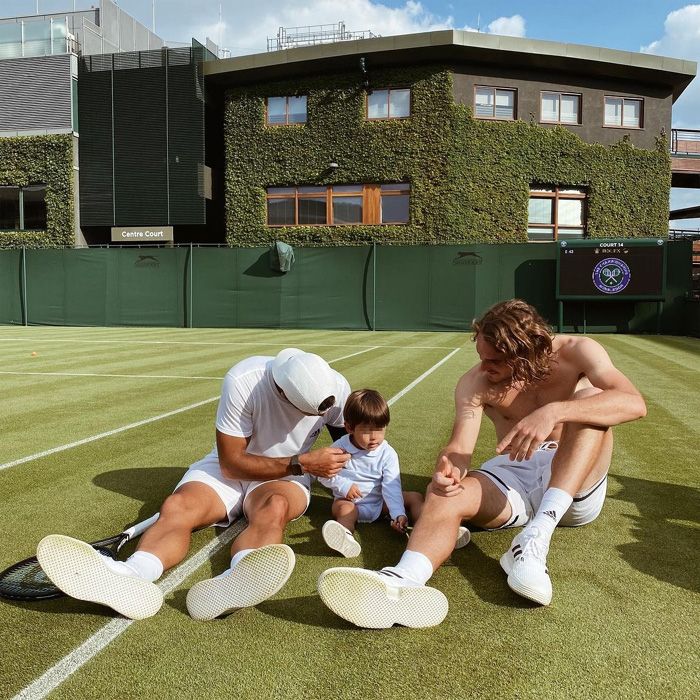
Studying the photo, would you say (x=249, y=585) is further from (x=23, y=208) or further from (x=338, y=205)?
(x=23, y=208)

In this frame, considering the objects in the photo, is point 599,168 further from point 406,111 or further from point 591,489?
point 591,489

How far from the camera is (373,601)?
2508mm

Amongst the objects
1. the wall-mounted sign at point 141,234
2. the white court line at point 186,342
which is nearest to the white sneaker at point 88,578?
the white court line at point 186,342

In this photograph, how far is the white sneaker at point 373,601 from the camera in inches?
98.0

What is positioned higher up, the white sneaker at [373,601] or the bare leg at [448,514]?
the bare leg at [448,514]

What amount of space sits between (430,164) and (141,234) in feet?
43.5

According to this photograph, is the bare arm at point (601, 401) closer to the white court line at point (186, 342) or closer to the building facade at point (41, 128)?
the white court line at point (186, 342)

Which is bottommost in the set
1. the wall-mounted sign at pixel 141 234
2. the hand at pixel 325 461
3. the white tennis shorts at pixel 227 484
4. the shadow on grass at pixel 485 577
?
the shadow on grass at pixel 485 577

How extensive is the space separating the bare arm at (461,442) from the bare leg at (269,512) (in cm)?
83

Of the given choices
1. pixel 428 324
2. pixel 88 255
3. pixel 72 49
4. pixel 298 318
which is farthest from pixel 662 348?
pixel 72 49

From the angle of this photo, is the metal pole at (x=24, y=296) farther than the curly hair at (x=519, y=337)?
Yes

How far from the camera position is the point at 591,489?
333cm

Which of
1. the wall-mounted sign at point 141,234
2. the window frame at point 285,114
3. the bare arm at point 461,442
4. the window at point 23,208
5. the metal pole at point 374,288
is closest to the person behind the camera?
the bare arm at point 461,442

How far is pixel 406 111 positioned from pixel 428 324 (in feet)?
32.8
